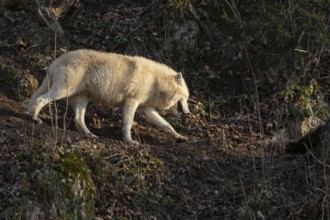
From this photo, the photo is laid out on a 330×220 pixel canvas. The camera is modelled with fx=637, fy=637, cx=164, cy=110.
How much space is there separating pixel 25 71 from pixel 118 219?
4.79 meters

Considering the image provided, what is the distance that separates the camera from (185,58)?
491 inches

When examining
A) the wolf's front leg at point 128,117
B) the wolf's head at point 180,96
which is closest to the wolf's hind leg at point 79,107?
the wolf's front leg at point 128,117

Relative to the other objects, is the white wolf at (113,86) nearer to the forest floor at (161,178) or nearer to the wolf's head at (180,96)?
the wolf's head at (180,96)

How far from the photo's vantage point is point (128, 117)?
32.1 feet

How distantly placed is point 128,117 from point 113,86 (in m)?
0.55

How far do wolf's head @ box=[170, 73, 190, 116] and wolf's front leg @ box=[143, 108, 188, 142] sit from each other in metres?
0.45

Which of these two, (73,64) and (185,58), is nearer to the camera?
(73,64)

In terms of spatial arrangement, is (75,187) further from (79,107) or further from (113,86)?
(113,86)

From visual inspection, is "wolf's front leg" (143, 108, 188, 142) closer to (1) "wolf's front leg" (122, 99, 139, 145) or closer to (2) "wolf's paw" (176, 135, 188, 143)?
(2) "wolf's paw" (176, 135, 188, 143)

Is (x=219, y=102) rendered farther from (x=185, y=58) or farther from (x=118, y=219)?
(x=118, y=219)

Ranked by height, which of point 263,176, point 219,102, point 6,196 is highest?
point 6,196

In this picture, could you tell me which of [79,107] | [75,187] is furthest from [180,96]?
[75,187]

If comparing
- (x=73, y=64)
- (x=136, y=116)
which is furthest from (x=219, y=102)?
(x=73, y=64)

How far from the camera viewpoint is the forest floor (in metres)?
7.02
